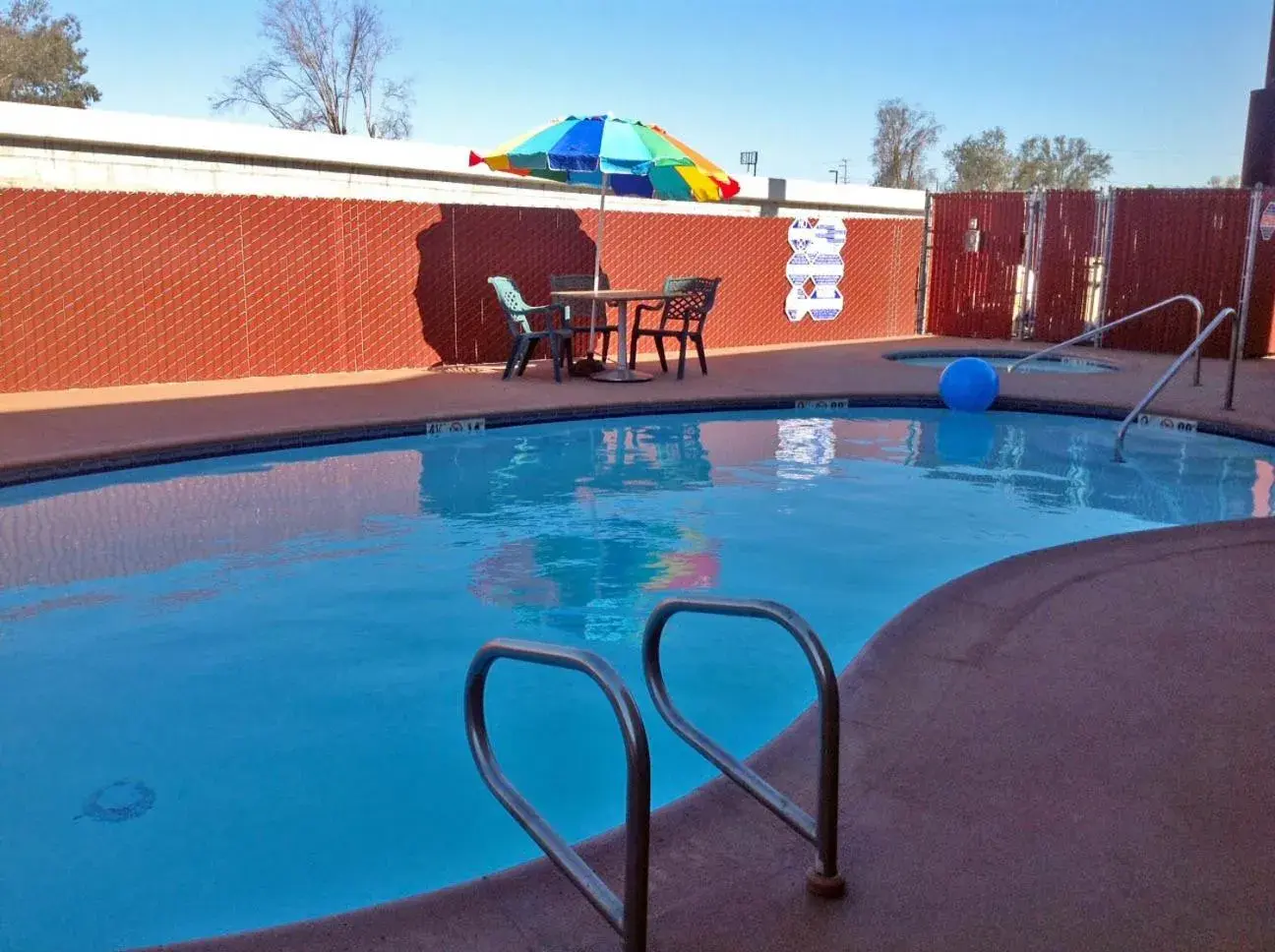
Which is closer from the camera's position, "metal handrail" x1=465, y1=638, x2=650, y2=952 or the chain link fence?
"metal handrail" x1=465, y1=638, x2=650, y2=952

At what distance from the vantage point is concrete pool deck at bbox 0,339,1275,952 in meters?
2.26

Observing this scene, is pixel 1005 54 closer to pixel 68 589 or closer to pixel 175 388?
pixel 175 388

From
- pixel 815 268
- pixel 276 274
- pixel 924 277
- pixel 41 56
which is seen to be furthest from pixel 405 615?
pixel 41 56

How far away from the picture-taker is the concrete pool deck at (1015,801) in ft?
7.42

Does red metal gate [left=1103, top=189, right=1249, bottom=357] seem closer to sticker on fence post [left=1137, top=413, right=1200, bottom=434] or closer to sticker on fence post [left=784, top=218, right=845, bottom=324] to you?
sticker on fence post [left=784, top=218, right=845, bottom=324]

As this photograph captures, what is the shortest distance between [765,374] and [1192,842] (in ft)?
31.1

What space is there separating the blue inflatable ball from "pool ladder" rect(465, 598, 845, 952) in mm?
7897

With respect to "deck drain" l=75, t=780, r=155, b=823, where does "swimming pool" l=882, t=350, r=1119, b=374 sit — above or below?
above

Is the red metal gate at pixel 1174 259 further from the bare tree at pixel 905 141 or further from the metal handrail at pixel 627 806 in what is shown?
the bare tree at pixel 905 141

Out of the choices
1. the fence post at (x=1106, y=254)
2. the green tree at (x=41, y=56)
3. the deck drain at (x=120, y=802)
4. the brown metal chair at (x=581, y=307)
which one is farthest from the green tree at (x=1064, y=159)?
the deck drain at (x=120, y=802)

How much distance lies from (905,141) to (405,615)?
61.8 metres

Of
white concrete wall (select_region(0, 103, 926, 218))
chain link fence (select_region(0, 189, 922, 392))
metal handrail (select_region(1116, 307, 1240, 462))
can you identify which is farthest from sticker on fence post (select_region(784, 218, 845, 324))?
metal handrail (select_region(1116, 307, 1240, 462))

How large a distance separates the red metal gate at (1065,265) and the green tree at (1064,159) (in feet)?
200

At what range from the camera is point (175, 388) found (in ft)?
33.0
